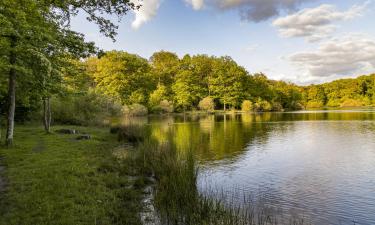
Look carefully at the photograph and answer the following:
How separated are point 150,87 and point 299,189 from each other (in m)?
65.9

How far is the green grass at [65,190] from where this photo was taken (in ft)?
22.7

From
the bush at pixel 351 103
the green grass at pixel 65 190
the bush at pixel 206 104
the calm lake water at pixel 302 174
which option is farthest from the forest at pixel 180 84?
the green grass at pixel 65 190

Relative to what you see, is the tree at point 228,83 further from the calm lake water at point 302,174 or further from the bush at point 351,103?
the calm lake water at point 302,174

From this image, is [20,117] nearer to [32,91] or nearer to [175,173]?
[32,91]

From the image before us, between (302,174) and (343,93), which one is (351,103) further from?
(302,174)

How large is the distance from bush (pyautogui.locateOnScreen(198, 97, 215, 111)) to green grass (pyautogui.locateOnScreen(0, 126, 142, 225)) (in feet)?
212

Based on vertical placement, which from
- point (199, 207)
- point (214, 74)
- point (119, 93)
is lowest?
point (199, 207)

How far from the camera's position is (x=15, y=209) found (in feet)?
23.1

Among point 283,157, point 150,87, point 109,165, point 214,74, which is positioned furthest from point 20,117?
point 214,74

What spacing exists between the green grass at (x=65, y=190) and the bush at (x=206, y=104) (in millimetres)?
64504

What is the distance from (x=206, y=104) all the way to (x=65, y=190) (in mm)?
70211

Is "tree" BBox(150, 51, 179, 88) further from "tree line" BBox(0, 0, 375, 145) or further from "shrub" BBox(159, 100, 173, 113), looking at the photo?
"shrub" BBox(159, 100, 173, 113)

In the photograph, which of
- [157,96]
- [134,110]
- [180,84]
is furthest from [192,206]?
[180,84]

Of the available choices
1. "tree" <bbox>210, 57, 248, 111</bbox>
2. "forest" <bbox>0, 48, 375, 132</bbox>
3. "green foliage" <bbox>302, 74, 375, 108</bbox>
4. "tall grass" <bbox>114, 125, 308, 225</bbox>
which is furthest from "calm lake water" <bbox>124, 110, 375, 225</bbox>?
"green foliage" <bbox>302, 74, 375, 108</bbox>
